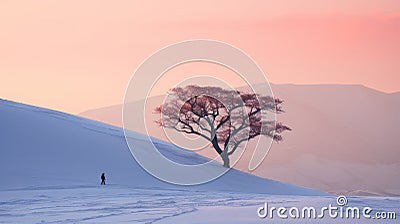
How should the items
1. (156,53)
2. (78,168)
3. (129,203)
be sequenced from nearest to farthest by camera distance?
(129,203)
(156,53)
(78,168)

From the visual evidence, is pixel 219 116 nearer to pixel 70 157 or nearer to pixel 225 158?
pixel 225 158

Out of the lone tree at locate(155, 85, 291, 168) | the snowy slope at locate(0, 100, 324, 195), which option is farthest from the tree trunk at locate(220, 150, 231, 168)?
the snowy slope at locate(0, 100, 324, 195)

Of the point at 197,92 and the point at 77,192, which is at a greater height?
the point at 197,92

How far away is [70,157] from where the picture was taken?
57.2 metres

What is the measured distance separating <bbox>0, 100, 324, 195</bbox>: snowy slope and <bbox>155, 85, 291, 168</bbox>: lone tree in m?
2.28

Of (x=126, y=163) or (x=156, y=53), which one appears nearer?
(x=156, y=53)

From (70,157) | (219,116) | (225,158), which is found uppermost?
(219,116)

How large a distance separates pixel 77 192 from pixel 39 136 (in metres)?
16.3

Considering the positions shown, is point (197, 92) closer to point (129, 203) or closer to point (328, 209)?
point (129, 203)

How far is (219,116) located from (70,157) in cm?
1465

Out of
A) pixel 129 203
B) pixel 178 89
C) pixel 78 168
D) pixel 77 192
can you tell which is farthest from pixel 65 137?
pixel 129 203

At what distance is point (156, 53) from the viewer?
44125 mm

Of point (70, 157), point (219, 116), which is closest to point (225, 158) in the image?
point (219, 116)

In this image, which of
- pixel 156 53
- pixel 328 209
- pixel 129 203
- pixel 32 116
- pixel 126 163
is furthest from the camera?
pixel 32 116
